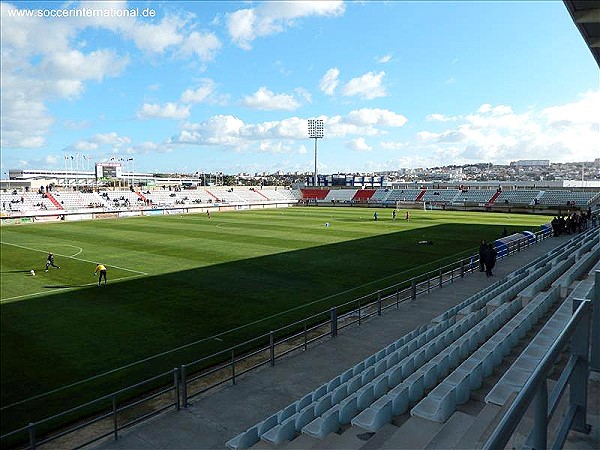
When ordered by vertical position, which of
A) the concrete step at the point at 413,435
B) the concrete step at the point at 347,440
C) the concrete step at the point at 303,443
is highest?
the concrete step at the point at 413,435

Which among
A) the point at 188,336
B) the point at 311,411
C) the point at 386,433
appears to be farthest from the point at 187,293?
the point at 386,433

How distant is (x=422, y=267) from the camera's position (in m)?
24.2

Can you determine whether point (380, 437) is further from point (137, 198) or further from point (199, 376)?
point (137, 198)

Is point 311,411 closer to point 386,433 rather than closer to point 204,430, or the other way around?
point 386,433

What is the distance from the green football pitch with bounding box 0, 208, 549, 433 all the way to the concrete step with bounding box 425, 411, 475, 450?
26.9 ft

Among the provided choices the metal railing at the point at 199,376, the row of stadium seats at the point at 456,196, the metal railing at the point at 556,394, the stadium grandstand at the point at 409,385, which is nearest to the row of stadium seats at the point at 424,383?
the stadium grandstand at the point at 409,385

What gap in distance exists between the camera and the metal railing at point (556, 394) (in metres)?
1.79

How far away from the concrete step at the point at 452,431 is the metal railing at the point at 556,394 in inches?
72.4

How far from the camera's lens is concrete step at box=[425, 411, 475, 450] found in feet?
15.5

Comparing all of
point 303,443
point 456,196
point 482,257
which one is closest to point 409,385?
point 303,443

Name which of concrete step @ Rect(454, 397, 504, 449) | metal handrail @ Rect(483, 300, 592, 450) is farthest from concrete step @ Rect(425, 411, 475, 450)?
metal handrail @ Rect(483, 300, 592, 450)

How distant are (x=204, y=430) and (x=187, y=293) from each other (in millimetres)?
11573

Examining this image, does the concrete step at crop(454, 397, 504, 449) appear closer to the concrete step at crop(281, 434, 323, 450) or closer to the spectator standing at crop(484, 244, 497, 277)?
the concrete step at crop(281, 434, 323, 450)

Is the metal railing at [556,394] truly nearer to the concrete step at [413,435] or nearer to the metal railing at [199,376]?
the concrete step at [413,435]
